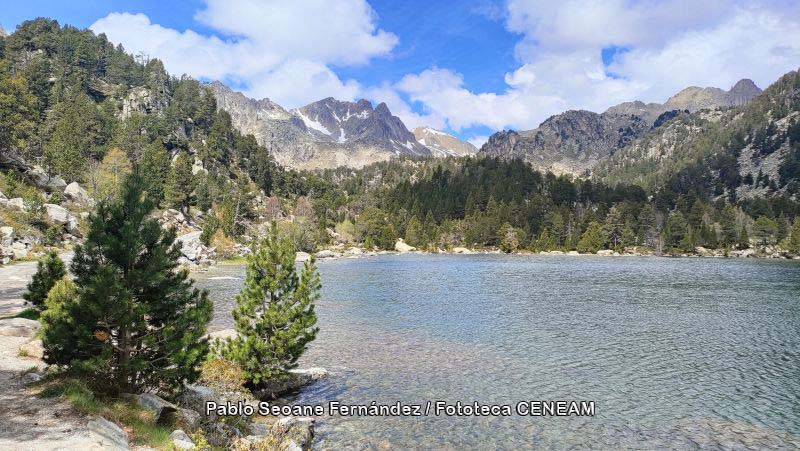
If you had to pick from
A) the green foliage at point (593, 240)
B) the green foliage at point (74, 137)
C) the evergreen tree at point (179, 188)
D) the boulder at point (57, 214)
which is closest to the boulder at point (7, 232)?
the boulder at point (57, 214)

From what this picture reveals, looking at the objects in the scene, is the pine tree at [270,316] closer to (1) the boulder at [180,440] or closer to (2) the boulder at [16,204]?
(1) the boulder at [180,440]

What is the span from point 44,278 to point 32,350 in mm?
8113

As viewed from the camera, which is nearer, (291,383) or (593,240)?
(291,383)

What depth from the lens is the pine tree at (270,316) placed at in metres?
21.2

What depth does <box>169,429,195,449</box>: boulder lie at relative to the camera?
12087 mm

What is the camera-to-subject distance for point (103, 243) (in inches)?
579

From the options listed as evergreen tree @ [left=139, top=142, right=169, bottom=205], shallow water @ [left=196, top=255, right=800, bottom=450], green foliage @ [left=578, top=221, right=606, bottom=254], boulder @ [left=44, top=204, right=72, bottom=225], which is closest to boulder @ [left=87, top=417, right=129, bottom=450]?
shallow water @ [left=196, top=255, right=800, bottom=450]

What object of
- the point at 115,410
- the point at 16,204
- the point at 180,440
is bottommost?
the point at 180,440

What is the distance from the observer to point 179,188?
414ft

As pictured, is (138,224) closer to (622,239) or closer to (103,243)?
(103,243)

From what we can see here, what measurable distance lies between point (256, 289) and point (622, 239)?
20098 cm

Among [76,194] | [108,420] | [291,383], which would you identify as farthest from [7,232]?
[108,420]

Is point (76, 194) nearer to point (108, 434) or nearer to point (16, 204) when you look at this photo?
point (16, 204)

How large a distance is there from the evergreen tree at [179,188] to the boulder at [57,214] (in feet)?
139
